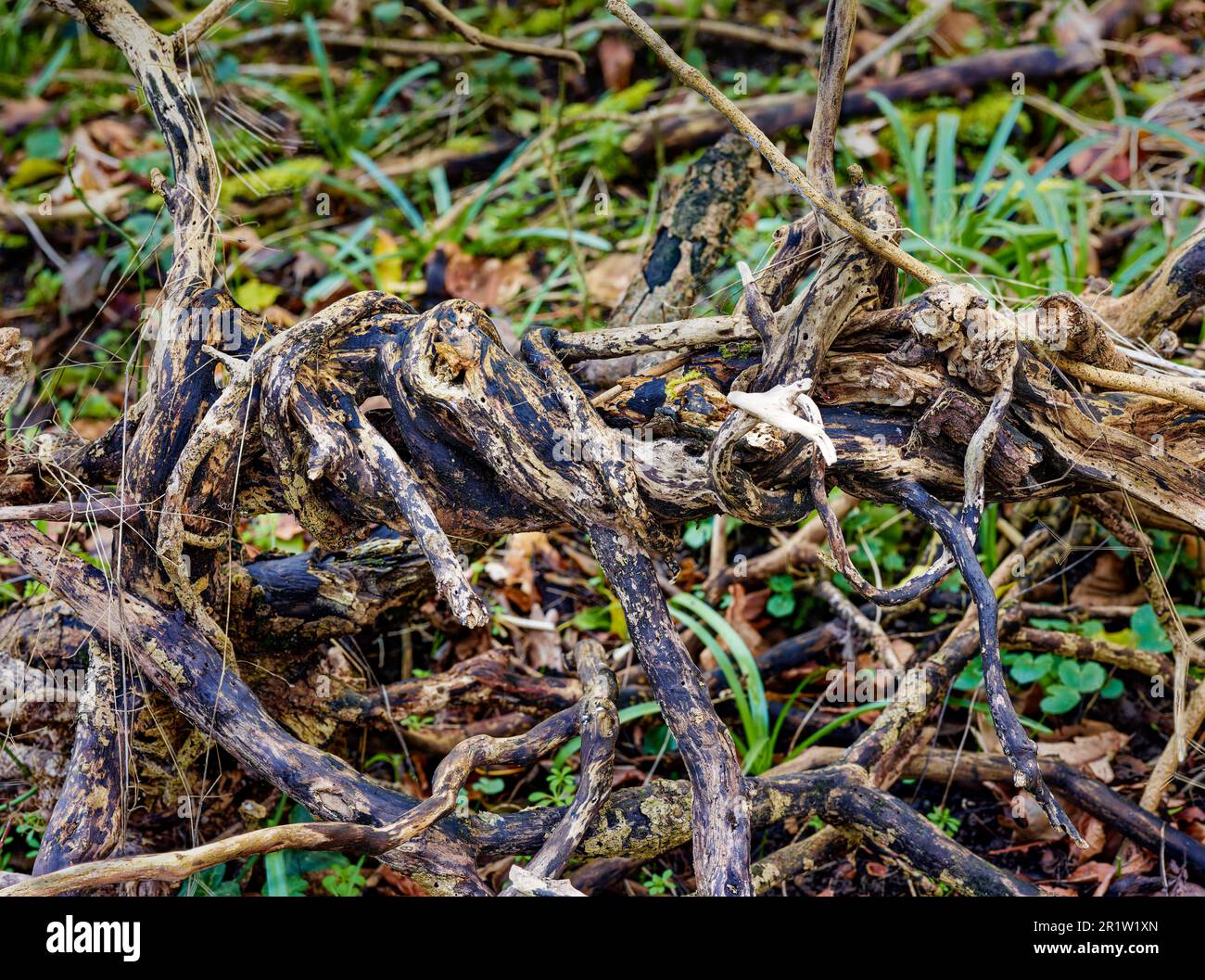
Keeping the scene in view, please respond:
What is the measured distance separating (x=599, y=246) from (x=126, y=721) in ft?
8.71

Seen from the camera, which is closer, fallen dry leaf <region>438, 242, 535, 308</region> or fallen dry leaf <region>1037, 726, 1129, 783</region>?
fallen dry leaf <region>1037, 726, 1129, 783</region>

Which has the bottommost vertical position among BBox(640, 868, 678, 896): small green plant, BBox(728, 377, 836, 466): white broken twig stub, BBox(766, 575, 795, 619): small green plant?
BBox(640, 868, 678, 896): small green plant

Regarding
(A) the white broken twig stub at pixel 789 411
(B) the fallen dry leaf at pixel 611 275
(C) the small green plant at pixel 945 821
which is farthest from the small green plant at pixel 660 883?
(B) the fallen dry leaf at pixel 611 275

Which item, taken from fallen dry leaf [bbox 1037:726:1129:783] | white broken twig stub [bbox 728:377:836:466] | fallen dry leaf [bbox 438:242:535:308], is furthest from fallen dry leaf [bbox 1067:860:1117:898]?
fallen dry leaf [bbox 438:242:535:308]

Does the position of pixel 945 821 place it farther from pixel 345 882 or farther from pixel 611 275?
pixel 611 275

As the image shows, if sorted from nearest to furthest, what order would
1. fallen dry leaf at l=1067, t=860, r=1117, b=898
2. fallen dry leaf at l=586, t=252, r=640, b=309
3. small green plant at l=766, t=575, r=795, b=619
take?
fallen dry leaf at l=1067, t=860, r=1117, b=898 < small green plant at l=766, t=575, r=795, b=619 < fallen dry leaf at l=586, t=252, r=640, b=309

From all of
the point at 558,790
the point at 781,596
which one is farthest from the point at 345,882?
the point at 781,596

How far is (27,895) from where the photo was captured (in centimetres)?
161

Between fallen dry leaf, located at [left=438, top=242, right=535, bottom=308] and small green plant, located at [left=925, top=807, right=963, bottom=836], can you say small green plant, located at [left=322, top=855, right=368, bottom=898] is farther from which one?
fallen dry leaf, located at [left=438, top=242, right=535, bottom=308]

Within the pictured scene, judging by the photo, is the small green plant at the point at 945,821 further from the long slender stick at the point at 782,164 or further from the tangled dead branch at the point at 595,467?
the long slender stick at the point at 782,164

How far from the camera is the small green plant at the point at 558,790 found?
266 cm

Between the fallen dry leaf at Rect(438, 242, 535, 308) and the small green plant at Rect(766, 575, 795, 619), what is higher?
the fallen dry leaf at Rect(438, 242, 535, 308)

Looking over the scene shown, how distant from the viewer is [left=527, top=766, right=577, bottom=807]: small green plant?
8.73ft

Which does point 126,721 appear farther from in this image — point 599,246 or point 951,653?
point 599,246
